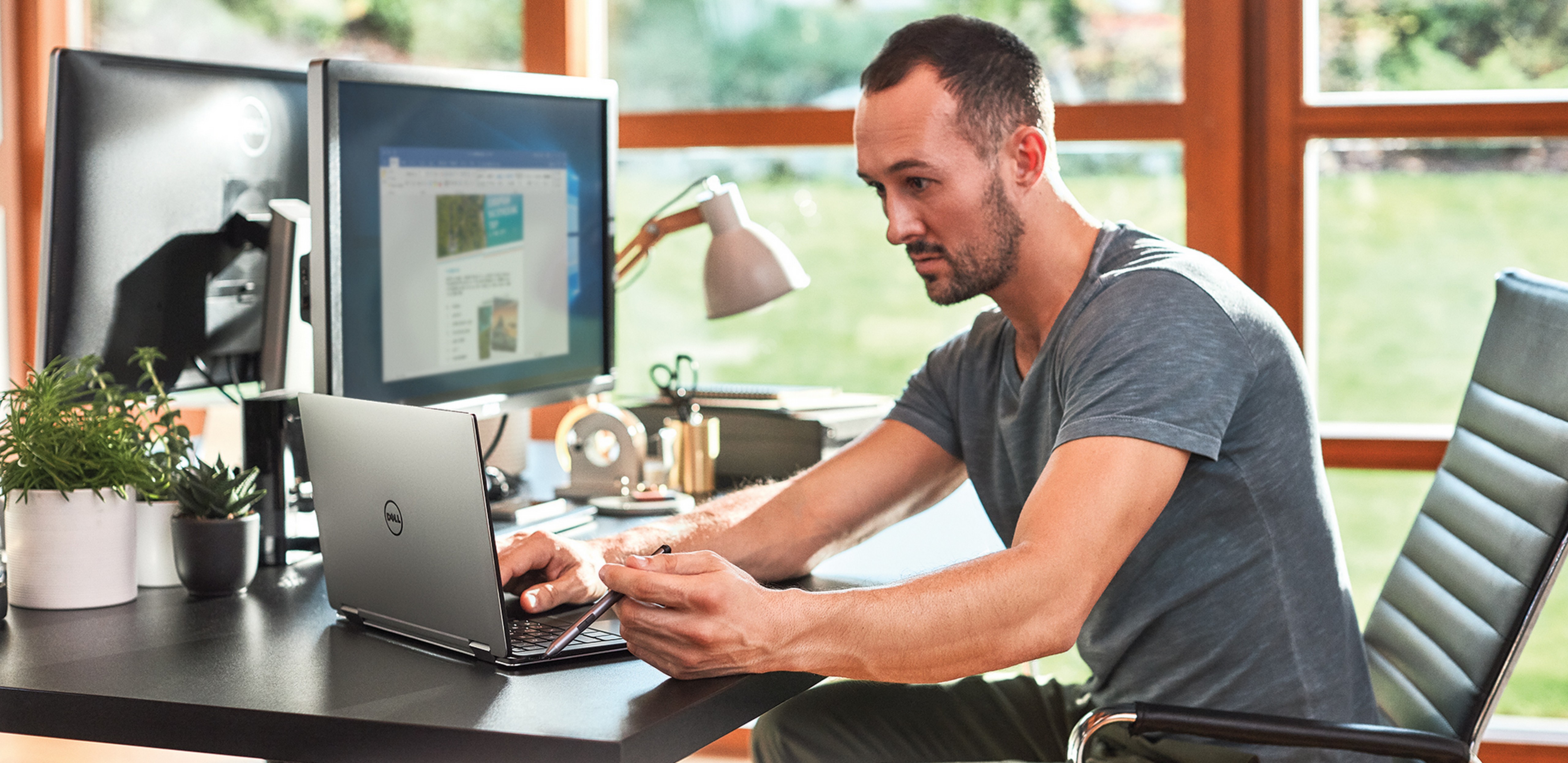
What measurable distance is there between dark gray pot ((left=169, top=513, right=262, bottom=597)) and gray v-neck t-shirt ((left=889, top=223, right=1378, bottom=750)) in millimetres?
801

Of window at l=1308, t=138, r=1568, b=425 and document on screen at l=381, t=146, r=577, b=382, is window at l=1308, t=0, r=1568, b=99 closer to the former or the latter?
window at l=1308, t=138, r=1568, b=425

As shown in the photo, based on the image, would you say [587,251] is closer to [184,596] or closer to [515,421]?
[515,421]

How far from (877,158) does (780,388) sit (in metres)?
0.77

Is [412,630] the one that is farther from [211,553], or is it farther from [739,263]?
[739,263]

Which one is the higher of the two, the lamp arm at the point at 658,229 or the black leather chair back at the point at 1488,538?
the lamp arm at the point at 658,229

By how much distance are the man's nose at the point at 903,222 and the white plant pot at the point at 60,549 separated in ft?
2.75

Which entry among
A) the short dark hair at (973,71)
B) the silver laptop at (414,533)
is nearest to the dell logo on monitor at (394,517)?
the silver laptop at (414,533)

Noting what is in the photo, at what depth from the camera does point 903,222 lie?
152 centimetres

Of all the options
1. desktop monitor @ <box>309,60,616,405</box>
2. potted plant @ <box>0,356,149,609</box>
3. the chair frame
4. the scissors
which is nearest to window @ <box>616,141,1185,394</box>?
the scissors

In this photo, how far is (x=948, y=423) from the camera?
168 centimetres

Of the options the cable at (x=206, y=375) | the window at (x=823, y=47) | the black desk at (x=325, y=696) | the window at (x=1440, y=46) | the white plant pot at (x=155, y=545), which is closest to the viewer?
the black desk at (x=325, y=696)

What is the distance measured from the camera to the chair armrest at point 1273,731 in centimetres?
120

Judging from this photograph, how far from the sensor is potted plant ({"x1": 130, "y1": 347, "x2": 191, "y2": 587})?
4.54ft

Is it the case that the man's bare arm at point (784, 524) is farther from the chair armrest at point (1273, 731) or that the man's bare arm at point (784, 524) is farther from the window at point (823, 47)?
the window at point (823, 47)
